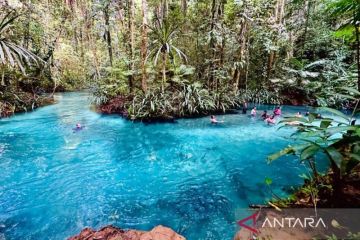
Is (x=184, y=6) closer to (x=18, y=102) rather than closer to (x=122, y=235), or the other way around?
(x=18, y=102)

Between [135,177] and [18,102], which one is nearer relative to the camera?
[135,177]

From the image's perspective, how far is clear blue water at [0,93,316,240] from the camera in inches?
147

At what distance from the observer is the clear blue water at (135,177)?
3.73 metres

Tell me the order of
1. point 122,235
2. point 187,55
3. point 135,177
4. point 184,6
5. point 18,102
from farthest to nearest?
point 184,6, point 187,55, point 18,102, point 135,177, point 122,235

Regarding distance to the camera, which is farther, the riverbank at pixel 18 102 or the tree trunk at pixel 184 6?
the tree trunk at pixel 184 6

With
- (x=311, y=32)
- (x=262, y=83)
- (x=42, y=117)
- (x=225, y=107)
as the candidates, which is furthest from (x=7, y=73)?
(x=311, y=32)

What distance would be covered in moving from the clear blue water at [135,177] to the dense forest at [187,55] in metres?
2.79

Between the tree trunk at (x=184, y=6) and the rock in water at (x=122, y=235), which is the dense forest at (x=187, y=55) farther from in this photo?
the rock in water at (x=122, y=235)

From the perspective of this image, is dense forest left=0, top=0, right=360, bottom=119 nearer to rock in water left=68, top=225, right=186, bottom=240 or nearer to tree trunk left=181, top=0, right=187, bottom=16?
tree trunk left=181, top=0, right=187, bottom=16

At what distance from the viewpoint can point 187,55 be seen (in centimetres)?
1440

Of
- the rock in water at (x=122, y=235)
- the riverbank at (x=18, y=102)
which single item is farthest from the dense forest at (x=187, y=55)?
the rock in water at (x=122, y=235)

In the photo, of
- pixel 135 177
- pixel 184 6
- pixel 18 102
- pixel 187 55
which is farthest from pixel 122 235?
pixel 184 6

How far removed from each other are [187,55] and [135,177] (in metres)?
10.5

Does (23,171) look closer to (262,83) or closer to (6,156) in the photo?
(6,156)
